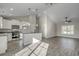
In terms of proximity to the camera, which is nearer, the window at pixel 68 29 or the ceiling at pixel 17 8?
the ceiling at pixel 17 8

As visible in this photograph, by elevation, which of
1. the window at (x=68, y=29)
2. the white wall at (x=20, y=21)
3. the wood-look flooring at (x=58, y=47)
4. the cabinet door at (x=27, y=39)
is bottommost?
the wood-look flooring at (x=58, y=47)

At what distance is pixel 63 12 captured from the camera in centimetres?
223

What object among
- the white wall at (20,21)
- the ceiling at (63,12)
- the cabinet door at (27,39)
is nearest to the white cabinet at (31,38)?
the cabinet door at (27,39)

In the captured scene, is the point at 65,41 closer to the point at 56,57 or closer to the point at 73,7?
the point at 56,57

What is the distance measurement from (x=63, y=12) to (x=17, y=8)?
1150 mm

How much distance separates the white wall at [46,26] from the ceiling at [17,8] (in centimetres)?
28

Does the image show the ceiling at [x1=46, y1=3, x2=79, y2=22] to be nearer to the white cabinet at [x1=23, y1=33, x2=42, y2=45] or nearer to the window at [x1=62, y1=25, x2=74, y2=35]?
the window at [x1=62, y1=25, x2=74, y2=35]

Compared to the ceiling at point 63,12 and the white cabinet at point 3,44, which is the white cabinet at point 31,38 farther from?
the ceiling at point 63,12

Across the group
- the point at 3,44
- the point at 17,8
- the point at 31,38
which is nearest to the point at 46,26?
the point at 31,38

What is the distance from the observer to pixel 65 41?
225 centimetres

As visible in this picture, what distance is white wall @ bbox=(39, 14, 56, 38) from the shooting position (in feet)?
7.52

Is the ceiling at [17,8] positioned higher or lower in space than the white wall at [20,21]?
higher

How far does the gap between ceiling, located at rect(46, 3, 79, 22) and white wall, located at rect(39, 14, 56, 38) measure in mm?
128

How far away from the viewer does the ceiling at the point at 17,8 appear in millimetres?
2123
